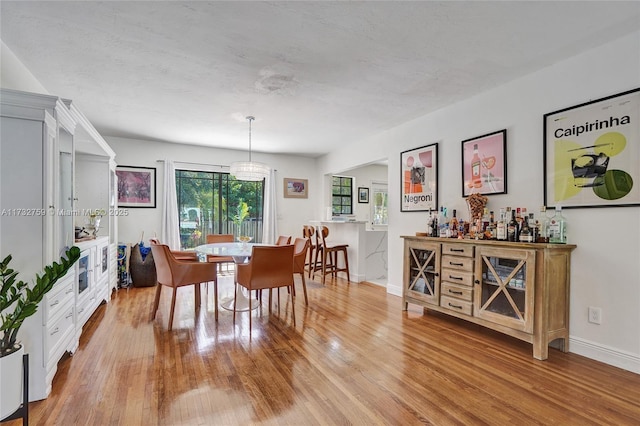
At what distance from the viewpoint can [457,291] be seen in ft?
10.4

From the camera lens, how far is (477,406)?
6.07ft

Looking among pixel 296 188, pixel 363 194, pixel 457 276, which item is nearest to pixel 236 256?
pixel 457 276

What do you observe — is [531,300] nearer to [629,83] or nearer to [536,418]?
[536,418]

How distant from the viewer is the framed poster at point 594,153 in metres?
2.34

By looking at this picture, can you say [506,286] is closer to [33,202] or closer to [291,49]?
[291,49]

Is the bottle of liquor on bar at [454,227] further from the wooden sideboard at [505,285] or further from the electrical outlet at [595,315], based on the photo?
the electrical outlet at [595,315]

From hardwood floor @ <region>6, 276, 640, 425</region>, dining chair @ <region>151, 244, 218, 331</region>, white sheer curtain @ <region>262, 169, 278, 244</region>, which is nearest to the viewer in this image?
hardwood floor @ <region>6, 276, 640, 425</region>

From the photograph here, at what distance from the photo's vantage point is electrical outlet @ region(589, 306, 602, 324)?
8.16ft

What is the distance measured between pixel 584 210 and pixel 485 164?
1.03 meters

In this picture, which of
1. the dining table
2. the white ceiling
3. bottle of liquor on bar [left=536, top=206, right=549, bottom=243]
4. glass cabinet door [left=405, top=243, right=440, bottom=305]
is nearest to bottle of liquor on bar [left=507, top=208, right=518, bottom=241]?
bottle of liquor on bar [left=536, top=206, right=549, bottom=243]

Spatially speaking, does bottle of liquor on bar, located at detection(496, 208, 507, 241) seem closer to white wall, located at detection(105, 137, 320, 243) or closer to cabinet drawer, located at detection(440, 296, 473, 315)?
cabinet drawer, located at detection(440, 296, 473, 315)

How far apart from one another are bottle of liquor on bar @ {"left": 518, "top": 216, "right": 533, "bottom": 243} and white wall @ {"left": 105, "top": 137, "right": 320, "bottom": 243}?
4.73 meters

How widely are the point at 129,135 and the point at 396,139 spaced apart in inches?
172

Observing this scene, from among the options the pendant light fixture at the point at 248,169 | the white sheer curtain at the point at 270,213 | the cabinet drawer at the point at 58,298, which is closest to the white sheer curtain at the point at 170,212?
the white sheer curtain at the point at 270,213
